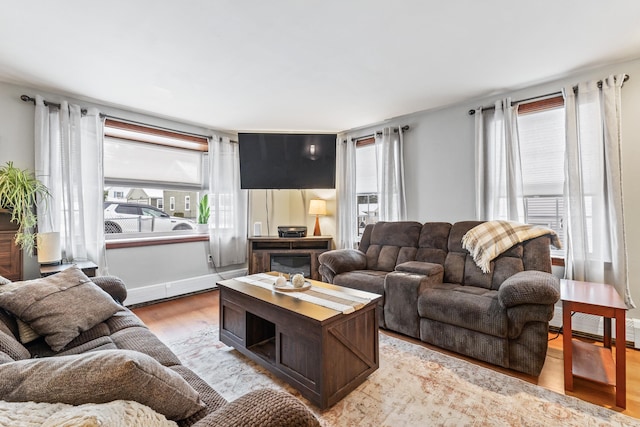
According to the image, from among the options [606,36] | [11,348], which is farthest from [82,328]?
[606,36]

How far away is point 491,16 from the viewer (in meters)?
1.87

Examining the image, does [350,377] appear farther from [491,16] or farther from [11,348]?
[491,16]

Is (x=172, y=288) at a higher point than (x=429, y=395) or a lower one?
higher

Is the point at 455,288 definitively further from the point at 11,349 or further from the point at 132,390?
the point at 11,349

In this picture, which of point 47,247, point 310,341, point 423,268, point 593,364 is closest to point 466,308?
point 423,268

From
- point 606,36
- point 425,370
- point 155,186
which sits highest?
point 606,36

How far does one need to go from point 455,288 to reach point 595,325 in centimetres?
129

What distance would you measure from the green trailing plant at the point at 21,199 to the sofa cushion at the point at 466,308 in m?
3.43

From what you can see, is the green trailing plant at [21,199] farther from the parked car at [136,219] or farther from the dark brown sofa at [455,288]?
the dark brown sofa at [455,288]

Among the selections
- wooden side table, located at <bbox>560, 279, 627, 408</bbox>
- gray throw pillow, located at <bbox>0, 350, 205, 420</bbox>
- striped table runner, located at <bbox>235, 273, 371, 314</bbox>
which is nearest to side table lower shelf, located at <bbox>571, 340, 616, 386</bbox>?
wooden side table, located at <bbox>560, 279, 627, 408</bbox>

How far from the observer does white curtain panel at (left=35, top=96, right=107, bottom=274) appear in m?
2.89

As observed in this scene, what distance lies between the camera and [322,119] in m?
3.99

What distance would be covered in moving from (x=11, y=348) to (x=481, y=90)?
389cm

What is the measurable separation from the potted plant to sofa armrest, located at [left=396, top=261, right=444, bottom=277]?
2955mm
